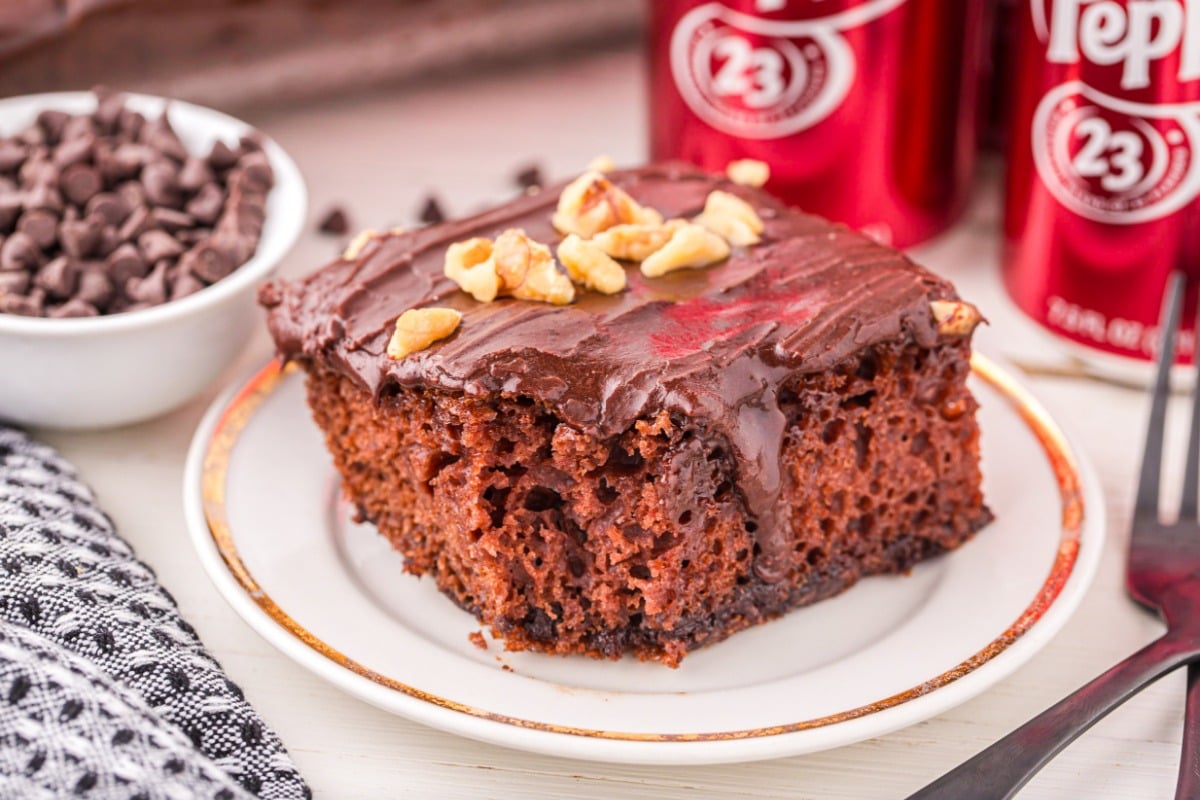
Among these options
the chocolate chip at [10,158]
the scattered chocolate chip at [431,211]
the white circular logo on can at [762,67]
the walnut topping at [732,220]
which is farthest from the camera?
the scattered chocolate chip at [431,211]

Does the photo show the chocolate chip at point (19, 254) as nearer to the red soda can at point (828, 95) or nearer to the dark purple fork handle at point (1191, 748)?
the red soda can at point (828, 95)

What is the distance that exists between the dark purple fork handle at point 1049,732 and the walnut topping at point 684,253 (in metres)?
0.62

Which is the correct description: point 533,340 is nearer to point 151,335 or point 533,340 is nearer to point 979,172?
point 151,335

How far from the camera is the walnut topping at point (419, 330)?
1432 mm

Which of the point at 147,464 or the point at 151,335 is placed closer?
the point at 151,335

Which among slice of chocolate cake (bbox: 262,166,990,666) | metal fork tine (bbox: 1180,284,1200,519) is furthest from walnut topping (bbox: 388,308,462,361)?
metal fork tine (bbox: 1180,284,1200,519)

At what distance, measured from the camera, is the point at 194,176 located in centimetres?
196

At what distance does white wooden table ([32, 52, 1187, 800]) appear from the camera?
1.38 metres

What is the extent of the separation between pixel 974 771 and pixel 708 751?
24 centimetres

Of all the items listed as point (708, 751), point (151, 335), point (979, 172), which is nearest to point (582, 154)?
point (979, 172)

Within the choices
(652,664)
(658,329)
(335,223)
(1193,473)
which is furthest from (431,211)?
(1193,473)

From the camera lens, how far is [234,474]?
1690 millimetres

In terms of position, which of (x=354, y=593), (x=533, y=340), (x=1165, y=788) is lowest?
(x=1165, y=788)

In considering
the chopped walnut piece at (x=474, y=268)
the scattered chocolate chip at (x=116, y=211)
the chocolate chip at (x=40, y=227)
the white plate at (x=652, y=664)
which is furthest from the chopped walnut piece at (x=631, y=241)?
the chocolate chip at (x=40, y=227)
